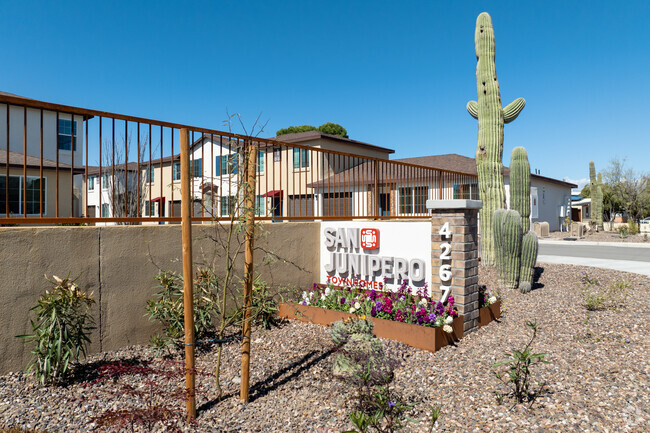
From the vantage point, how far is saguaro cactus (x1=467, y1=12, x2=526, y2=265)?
9.93 metres

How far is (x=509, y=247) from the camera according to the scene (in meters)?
7.84

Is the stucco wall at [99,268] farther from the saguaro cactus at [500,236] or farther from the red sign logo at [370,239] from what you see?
the saguaro cactus at [500,236]

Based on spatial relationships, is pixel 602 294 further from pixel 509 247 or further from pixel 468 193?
pixel 468 193

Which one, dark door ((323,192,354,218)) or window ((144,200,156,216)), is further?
dark door ((323,192,354,218))

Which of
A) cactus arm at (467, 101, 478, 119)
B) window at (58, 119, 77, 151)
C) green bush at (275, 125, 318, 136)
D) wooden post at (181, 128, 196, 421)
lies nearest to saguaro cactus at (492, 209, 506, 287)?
cactus arm at (467, 101, 478, 119)

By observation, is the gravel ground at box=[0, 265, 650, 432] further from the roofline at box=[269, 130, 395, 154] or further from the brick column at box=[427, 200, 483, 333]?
the roofline at box=[269, 130, 395, 154]

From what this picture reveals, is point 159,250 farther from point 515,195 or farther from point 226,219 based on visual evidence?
point 515,195

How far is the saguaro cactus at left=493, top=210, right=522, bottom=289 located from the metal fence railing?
5.85ft

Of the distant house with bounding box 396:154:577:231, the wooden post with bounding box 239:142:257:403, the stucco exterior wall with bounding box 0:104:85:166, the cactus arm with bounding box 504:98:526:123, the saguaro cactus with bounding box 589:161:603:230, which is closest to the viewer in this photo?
the wooden post with bounding box 239:142:257:403

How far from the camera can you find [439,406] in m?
3.38

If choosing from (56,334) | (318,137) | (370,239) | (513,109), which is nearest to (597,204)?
(318,137)

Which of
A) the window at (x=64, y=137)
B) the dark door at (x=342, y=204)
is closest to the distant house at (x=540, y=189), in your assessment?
the dark door at (x=342, y=204)

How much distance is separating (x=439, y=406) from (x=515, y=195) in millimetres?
7880

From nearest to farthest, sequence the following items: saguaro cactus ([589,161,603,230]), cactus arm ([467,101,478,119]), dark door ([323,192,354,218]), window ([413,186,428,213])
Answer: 1. dark door ([323,192,354,218])
2. window ([413,186,428,213])
3. cactus arm ([467,101,478,119])
4. saguaro cactus ([589,161,603,230])
